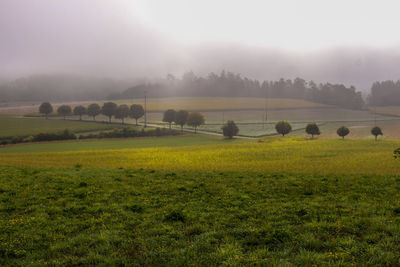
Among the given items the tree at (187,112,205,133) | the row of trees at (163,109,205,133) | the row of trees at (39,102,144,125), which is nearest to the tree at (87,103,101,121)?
the row of trees at (39,102,144,125)

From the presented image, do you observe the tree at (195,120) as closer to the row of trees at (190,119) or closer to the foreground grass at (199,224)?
the row of trees at (190,119)

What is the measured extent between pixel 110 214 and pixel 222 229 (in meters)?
5.36

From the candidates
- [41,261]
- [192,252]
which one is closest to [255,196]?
[192,252]

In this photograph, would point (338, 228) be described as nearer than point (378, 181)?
Yes

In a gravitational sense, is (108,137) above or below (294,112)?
below

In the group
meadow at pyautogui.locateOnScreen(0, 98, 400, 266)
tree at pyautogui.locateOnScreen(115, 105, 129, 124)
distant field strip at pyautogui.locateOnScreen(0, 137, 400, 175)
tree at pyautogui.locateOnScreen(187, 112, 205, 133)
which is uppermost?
tree at pyautogui.locateOnScreen(115, 105, 129, 124)

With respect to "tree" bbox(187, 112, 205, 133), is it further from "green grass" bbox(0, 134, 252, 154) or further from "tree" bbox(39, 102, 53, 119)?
"tree" bbox(39, 102, 53, 119)

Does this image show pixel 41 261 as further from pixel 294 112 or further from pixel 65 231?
pixel 294 112

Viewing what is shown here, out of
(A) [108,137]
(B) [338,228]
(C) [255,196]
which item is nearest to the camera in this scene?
(B) [338,228]

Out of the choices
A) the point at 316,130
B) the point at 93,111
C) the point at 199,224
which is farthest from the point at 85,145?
the point at 93,111

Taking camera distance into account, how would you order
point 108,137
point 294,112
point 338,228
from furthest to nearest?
point 294,112 → point 108,137 → point 338,228

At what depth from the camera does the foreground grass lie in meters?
8.12

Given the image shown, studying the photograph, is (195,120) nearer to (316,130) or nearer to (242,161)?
(316,130)

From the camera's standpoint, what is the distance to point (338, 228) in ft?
32.8
